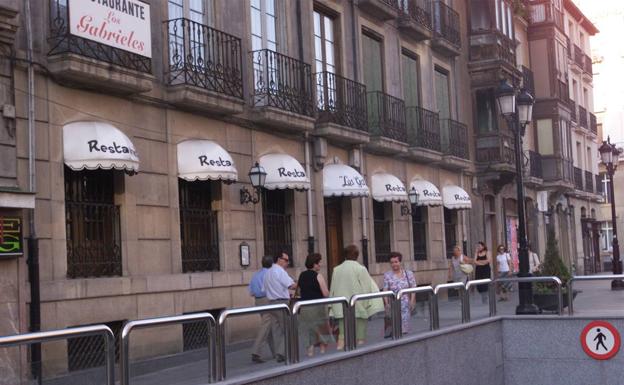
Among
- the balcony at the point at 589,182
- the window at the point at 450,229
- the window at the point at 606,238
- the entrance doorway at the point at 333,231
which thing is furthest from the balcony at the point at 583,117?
the entrance doorway at the point at 333,231

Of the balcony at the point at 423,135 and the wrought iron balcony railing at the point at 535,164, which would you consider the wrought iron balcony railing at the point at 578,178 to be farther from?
the balcony at the point at 423,135

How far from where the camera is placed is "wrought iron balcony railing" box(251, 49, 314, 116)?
17656mm

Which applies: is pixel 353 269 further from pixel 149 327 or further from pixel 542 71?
pixel 542 71

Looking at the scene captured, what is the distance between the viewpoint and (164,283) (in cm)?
1469

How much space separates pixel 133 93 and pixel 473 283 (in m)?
6.20

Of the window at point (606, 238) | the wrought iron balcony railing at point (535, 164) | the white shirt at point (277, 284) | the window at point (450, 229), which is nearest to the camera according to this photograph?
the white shirt at point (277, 284)

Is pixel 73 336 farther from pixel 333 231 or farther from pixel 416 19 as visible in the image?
pixel 416 19

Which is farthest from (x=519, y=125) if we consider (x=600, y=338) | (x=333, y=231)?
(x=333, y=231)

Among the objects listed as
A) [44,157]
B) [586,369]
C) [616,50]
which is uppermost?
[616,50]

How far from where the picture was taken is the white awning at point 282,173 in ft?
57.6

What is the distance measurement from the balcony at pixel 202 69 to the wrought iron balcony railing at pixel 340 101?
3628 mm

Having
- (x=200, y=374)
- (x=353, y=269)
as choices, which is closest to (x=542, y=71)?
(x=353, y=269)

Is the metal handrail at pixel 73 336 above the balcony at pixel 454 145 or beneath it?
beneath

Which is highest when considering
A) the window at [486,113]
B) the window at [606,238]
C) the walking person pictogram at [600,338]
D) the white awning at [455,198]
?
the window at [486,113]
